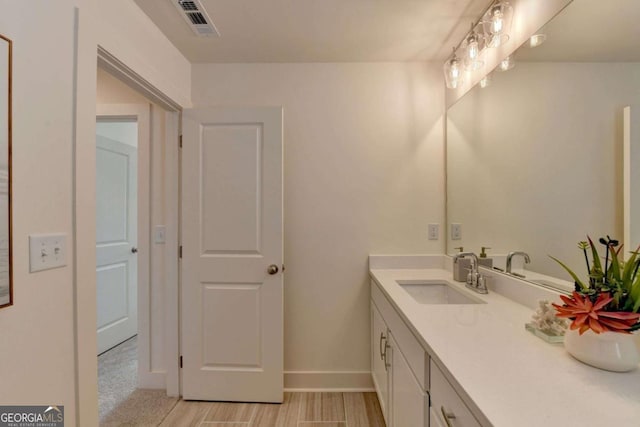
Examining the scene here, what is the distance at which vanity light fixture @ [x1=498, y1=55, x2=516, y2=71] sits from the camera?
143 centimetres

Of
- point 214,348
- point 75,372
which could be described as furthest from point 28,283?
point 214,348

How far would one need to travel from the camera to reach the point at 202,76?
2.15 metres

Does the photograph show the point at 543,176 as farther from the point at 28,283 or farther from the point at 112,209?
the point at 112,209

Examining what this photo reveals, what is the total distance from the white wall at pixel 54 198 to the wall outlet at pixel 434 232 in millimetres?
1965

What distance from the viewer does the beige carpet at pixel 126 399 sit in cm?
184

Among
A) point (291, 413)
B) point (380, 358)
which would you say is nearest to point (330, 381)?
point (291, 413)

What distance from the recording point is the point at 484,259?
168 cm

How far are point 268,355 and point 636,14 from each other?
2.29 meters

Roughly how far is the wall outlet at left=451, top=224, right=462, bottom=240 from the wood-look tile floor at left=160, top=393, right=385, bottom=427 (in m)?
1.23

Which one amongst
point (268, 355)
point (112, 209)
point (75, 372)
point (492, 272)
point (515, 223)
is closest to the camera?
point (75, 372)

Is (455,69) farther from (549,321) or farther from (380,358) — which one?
(380,358)

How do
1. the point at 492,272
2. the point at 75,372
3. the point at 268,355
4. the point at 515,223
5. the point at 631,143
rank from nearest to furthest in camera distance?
1. the point at 631,143
2. the point at 75,372
3. the point at 515,223
4. the point at 492,272
5. the point at 268,355

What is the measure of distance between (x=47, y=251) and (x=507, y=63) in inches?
82.7

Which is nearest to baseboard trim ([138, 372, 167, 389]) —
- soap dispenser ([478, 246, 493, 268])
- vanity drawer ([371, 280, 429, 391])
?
vanity drawer ([371, 280, 429, 391])
